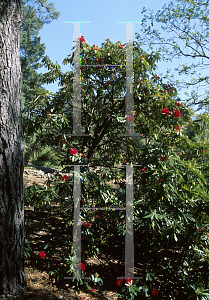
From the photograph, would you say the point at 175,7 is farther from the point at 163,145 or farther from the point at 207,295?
the point at 207,295

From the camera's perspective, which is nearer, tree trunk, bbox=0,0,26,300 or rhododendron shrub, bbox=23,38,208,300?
tree trunk, bbox=0,0,26,300

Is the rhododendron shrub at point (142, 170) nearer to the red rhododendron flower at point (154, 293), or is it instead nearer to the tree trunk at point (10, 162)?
the red rhododendron flower at point (154, 293)

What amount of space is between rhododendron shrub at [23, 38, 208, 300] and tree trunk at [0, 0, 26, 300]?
0.60 meters

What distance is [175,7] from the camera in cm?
491

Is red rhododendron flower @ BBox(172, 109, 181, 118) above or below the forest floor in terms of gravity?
above

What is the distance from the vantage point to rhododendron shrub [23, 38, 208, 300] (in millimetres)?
2150

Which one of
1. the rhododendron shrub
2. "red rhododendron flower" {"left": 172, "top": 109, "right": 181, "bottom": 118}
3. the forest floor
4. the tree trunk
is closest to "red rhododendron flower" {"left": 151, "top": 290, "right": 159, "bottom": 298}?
the rhododendron shrub

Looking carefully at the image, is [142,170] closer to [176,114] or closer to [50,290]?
[176,114]

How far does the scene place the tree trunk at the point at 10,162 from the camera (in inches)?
67.1

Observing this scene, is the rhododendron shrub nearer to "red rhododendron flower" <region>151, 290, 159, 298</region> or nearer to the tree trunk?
"red rhododendron flower" <region>151, 290, 159, 298</region>

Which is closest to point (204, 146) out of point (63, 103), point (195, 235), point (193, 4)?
point (195, 235)

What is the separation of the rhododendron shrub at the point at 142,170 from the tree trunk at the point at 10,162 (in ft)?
1.96

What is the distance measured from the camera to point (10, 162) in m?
1.75

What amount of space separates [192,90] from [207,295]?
410 cm
